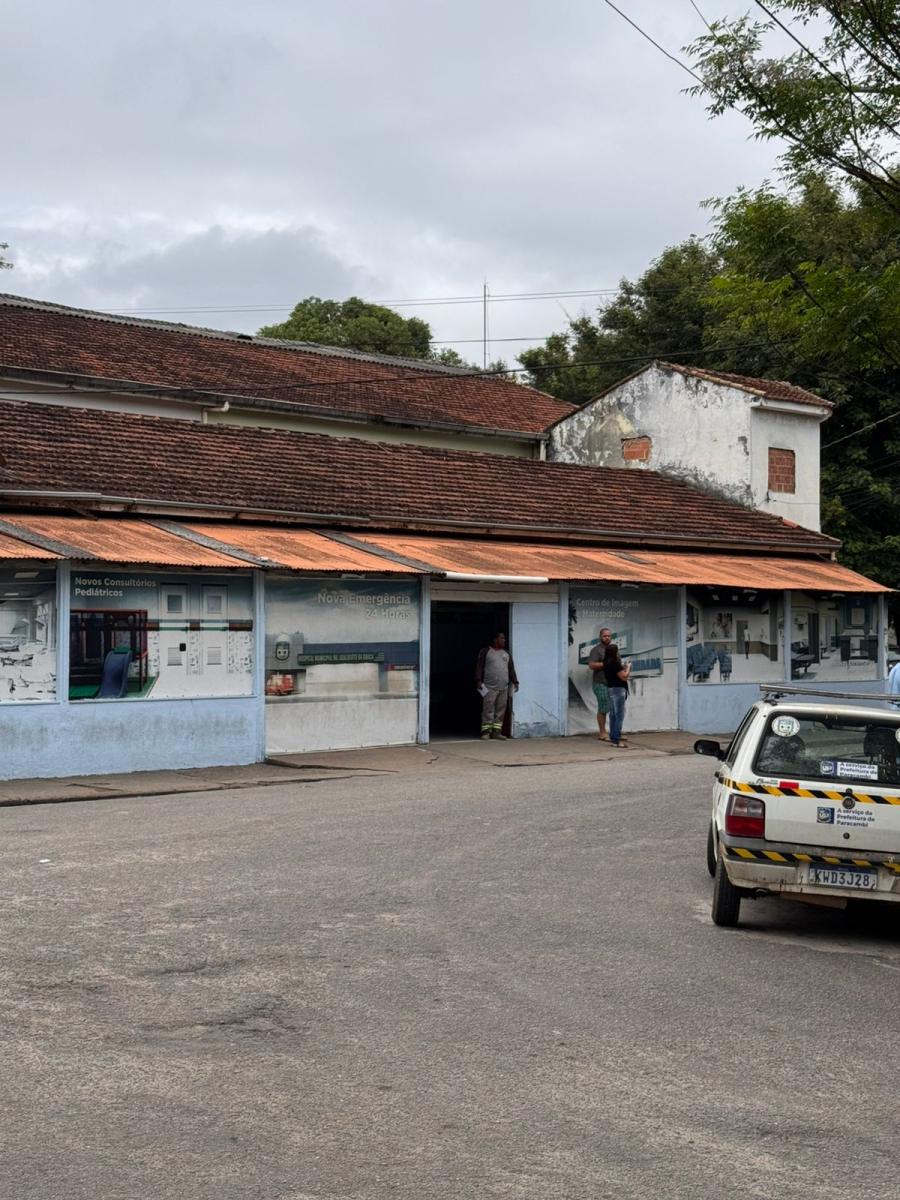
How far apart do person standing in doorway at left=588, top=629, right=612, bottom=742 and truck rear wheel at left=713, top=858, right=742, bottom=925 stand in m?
13.8

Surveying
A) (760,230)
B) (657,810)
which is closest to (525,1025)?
(657,810)

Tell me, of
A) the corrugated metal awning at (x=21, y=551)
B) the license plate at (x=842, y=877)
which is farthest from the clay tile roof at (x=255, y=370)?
the license plate at (x=842, y=877)

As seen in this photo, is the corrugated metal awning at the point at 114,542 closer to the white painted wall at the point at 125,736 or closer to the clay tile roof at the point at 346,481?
the clay tile roof at the point at 346,481

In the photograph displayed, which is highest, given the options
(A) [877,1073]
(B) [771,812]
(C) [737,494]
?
(C) [737,494]

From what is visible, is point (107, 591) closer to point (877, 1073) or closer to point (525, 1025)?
point (525, 1025)

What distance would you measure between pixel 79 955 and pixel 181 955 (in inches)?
Answer: 22.0

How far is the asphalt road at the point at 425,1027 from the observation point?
16.2 ft

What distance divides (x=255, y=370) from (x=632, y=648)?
39.5 ft

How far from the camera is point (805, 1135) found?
17.6ft

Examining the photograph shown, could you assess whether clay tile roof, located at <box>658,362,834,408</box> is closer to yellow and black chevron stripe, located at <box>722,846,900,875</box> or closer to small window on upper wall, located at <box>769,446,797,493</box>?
small window on upper wall, located at <box>769,446,797,493</box>

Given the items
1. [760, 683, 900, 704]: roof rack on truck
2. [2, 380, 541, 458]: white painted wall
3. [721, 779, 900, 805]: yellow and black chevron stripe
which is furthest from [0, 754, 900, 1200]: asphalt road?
[2, 380, 541, 458]: white painted wall

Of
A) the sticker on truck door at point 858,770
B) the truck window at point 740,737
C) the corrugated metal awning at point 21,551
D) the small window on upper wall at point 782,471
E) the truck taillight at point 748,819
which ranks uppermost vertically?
the small window on upper wall at point 782,471

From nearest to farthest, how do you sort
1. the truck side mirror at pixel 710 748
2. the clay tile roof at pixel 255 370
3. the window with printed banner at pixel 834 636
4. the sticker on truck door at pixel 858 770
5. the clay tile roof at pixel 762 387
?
1. the sticker on truck door at pixel 858 770
2. the truck side mirror at pixel 710 748
3. the clay tile roof at pixel 255 370
4. the window with printed banner at pixel 834 636
5. the clay tile roof at pixel 762 387

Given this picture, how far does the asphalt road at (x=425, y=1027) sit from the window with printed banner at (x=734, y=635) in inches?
573
